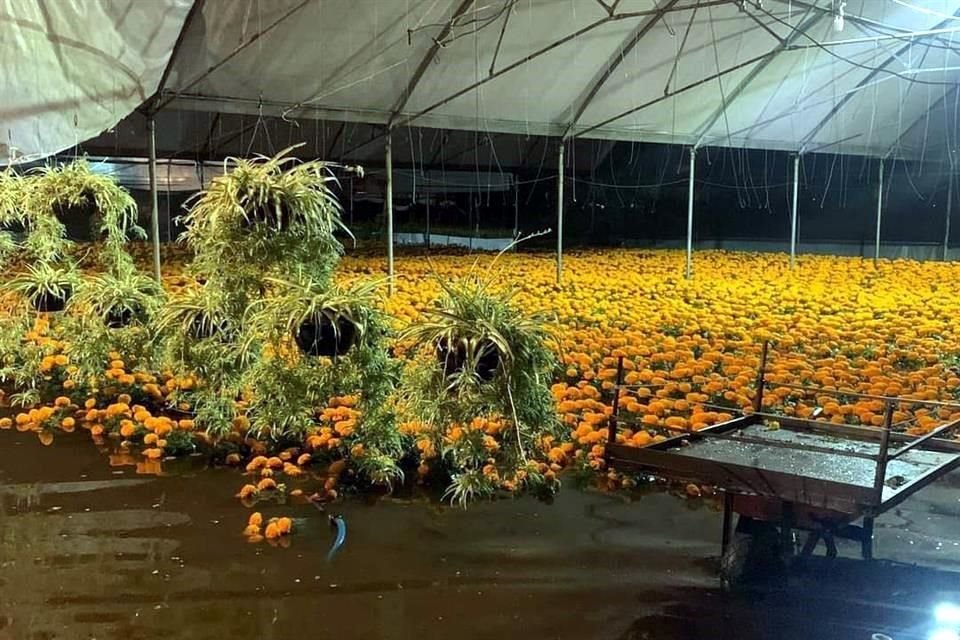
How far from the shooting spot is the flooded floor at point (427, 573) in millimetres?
3062

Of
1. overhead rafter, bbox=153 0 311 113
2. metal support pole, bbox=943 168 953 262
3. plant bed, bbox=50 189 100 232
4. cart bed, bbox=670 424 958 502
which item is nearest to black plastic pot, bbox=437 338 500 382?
cart bed, bbox=670 424 958 502

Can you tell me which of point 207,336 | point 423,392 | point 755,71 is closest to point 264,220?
point 207,336

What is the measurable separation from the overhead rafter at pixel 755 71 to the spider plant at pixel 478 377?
7.33 m

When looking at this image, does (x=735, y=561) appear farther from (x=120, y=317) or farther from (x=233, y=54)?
(x=233, y=54)

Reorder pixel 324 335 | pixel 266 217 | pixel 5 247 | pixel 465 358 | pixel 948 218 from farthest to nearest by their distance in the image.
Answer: pixel 948 218 < pixel 5 247 < pixel 266 217 < pixel 324 335 < pixel 465 358

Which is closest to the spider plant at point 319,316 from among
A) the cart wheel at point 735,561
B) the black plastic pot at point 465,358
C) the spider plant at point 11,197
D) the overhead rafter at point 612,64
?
the black plastic pot at point 465,358

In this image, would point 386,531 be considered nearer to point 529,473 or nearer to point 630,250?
point 529,473

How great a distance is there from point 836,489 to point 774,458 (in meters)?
0.67

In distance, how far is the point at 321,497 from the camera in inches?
172

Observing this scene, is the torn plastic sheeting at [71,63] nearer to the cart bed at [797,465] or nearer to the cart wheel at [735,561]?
the cart bed at [797,465]

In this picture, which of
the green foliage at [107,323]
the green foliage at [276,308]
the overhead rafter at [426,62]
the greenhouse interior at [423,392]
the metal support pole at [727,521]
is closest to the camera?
the greenhouse interior at [423,392]

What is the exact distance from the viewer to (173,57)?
7734mm

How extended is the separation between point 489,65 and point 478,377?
22.9ft

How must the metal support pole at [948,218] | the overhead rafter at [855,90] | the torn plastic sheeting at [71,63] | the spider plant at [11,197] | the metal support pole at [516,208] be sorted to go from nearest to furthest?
1. the torn plastic sheeting at [71,63]
2. the spider plant at [11,197]
3. the overhead rafter at [855,90]
4. the metal support pole at [948,218]
5. the metal support pole at [516,208]
